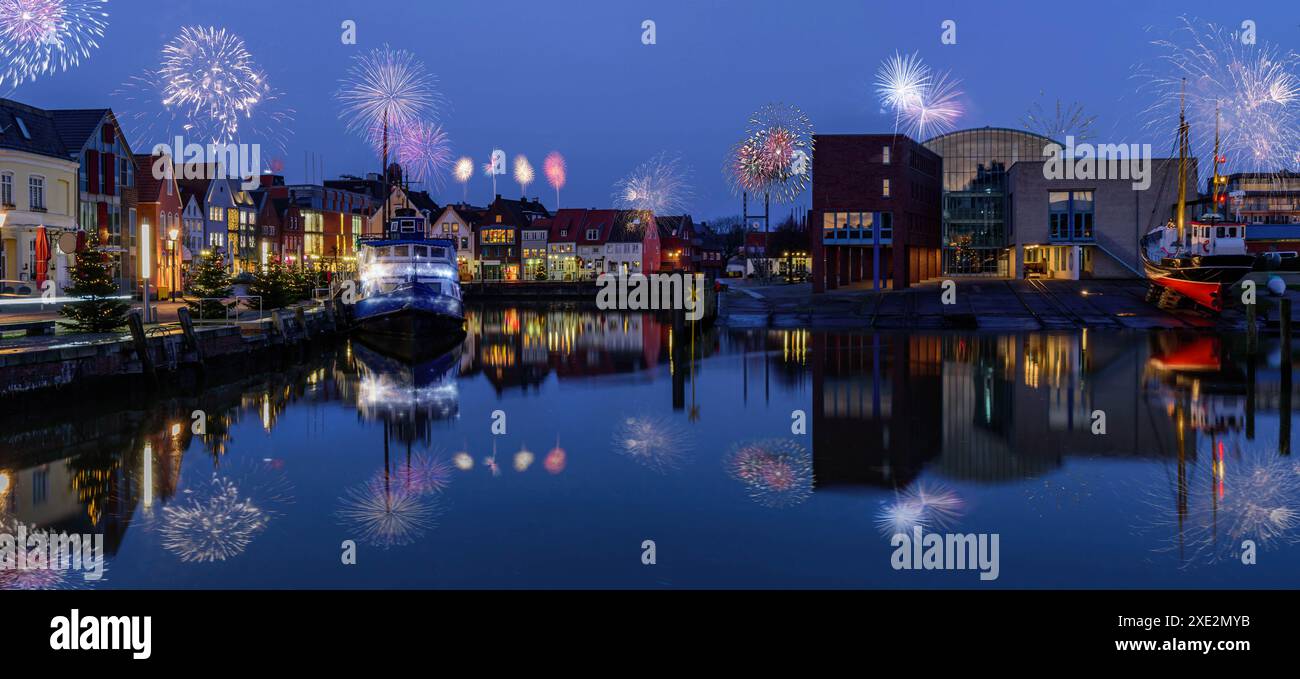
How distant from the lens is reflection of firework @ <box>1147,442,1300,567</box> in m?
12.7

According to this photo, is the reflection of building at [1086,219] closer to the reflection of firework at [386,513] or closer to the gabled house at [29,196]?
the gabled house at [29,196]

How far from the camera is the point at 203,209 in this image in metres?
84.1

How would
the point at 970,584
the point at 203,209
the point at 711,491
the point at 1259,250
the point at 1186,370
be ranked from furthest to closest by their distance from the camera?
the point at 203,209 → the point at 1259,250 → the point at 1186,370 → the point at 711,491 → the point at 970,584

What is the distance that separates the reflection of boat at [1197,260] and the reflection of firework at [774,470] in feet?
128

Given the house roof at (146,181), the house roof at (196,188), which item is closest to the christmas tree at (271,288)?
the house roof at (146,181)

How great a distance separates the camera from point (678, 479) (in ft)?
55.3

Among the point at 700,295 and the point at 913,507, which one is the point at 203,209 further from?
the point at 913,507

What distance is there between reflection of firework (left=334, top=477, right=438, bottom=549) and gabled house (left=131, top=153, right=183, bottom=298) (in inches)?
1867

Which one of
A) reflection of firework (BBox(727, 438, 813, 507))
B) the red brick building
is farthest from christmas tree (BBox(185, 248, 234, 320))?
the red brick building

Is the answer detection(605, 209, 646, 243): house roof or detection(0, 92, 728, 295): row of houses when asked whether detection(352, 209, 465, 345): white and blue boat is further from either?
detection(605, 209, 646, 243): house roof

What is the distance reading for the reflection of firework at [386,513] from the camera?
44.2 ft

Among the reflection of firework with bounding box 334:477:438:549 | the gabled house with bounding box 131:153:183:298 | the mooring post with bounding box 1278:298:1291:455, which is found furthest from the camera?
the gabled house with bounding box 131:153:183:298

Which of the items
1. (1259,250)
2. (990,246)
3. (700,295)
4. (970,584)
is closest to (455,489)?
(970,584)
